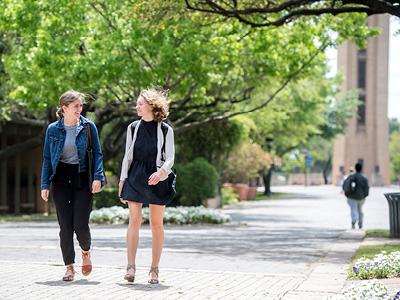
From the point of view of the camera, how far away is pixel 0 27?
21109 millimetres

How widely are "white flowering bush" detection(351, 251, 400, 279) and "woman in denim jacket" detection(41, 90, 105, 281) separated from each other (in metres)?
2.70

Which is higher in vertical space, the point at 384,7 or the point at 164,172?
the point at 384,7

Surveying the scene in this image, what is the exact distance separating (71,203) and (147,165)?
2.79ft

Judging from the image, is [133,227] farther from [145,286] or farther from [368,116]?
[368,116]

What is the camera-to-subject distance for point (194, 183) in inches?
990

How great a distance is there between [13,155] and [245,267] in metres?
24.0

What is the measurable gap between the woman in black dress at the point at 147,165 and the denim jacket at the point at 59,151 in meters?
0.32

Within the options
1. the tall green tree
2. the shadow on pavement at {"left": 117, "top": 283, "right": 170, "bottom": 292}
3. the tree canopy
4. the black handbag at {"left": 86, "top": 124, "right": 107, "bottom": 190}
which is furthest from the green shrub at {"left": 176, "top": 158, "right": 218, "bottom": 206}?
the shadow on pavement at {"left": 117, "top": 283, "right": 170, "bottom": 292}

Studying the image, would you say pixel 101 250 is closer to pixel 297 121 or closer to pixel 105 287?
pixel 105 287

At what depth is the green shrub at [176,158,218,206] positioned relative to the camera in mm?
25078

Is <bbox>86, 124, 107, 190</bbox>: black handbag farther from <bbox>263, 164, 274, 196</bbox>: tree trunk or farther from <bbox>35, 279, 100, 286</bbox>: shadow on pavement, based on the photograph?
<bbox>263, 164, 274, 196</bbox>: tree trunk

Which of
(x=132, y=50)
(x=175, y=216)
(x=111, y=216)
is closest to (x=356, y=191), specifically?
(x=175, y=216)

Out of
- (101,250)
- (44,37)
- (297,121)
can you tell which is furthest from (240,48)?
(297,121)

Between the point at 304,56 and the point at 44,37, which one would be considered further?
the point at 304,56
